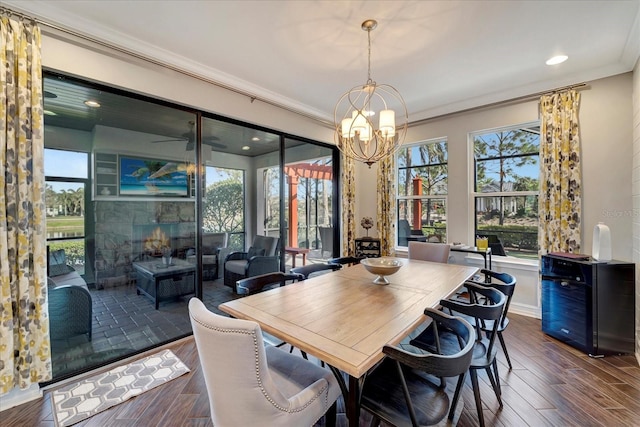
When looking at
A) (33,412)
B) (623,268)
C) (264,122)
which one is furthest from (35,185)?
(623,268)

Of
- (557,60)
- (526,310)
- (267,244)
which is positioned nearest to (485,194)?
(526,310)

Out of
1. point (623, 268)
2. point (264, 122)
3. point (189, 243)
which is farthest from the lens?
point (264, 122)

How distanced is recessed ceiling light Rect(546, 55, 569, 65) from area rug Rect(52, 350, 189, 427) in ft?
15.1

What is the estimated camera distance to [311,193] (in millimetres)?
4863

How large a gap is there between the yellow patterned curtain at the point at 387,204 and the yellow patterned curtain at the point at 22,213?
13.5ft

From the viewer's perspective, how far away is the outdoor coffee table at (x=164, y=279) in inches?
116

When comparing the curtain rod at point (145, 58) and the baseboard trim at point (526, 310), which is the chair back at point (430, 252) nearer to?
the baseboard trim at point (526, 310)

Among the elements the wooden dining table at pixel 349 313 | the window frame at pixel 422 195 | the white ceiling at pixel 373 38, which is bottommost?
the wooden dining table at pixel 349 313

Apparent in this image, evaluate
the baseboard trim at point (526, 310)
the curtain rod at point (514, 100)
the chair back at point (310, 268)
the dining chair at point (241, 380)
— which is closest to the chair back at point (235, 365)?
the dining chair at point (241, 380)

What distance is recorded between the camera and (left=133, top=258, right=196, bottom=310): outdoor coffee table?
9.63ft

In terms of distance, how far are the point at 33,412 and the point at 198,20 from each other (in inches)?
122

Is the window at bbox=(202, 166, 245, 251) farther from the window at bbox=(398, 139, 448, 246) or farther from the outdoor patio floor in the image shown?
the window at bbox=(398, 139, 448, 246)

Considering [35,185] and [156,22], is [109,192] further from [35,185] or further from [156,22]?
[156,22]

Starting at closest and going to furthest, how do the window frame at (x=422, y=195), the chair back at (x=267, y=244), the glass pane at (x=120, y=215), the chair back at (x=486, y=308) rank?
1. the chair back at (x=486, y=308)
2. the glass pane at (x=120, y=215)
3. the chair back at (x=267, y=244)
4. the window frame at (x=422, y=195)
